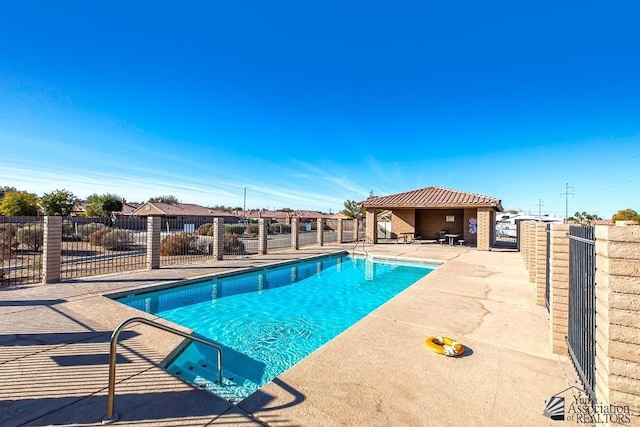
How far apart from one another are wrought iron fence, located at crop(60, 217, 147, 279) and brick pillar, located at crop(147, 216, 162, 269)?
0.90 m

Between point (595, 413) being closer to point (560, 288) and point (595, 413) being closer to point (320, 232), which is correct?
point (560, 288)

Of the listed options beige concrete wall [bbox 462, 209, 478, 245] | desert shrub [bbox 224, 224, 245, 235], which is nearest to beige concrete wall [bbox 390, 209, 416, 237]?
beige concrete wall [bbox 462, 209, 478, 245]

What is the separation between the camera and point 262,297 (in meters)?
8.68

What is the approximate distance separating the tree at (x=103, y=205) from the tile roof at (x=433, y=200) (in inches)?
1462

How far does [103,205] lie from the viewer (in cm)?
3847

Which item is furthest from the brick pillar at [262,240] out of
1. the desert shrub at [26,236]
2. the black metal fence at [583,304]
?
the black metal fence at [583,304]

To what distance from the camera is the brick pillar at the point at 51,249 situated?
299 inches

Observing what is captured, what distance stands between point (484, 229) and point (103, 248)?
23.3 metres

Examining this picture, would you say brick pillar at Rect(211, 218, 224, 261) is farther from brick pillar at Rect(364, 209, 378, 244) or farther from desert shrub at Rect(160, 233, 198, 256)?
brick pillar at Rect(364, 209, 378, 244)

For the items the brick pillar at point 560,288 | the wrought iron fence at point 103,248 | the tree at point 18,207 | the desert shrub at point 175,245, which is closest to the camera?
the brick pillar at point 560,288

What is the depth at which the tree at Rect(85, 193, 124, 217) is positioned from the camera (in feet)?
125

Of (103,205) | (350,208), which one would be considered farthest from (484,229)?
(103,205)

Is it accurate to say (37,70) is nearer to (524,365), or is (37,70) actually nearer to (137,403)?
(137,403)

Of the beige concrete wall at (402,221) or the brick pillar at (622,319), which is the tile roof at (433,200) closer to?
the beige concrete wall at (402,221)
